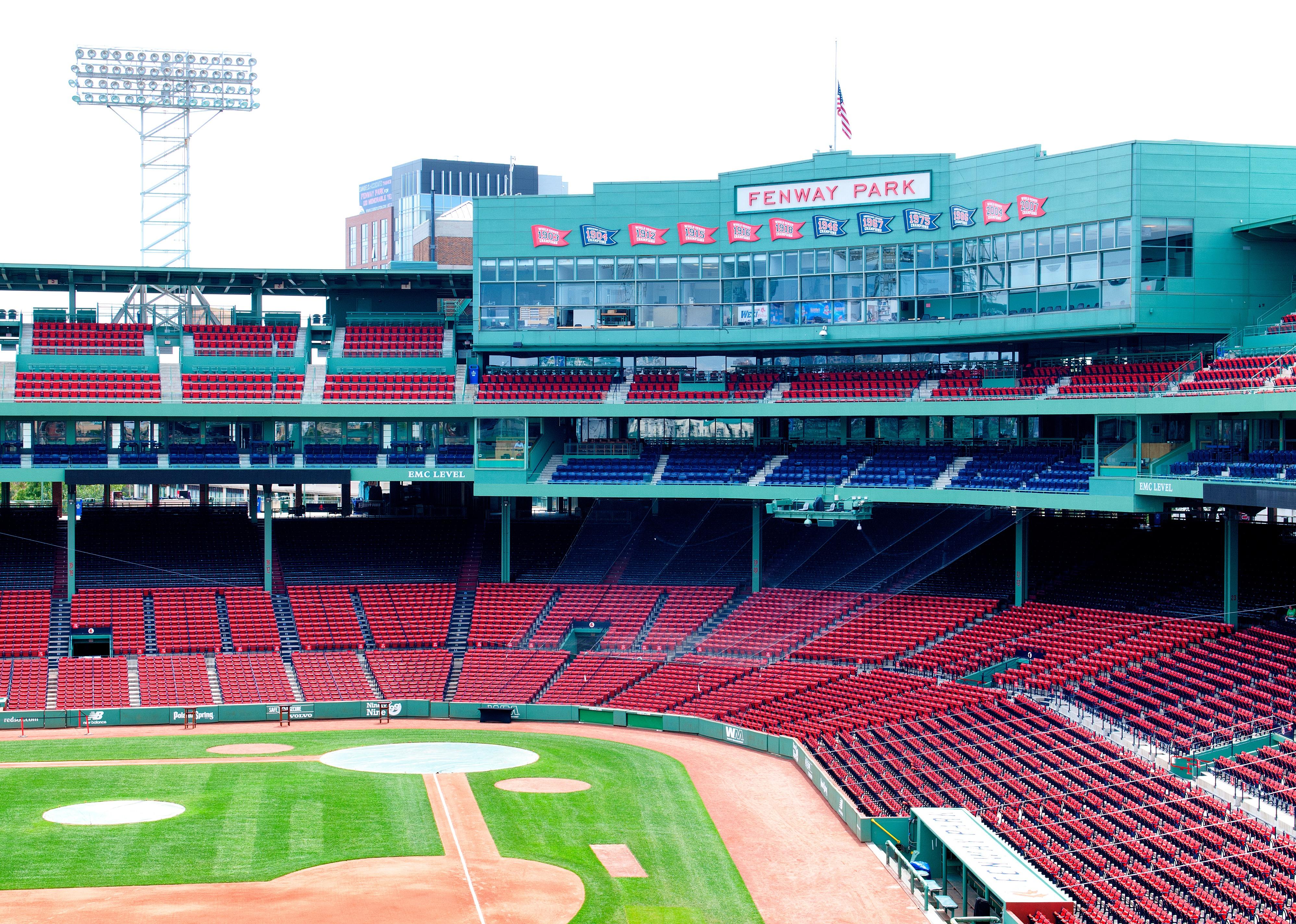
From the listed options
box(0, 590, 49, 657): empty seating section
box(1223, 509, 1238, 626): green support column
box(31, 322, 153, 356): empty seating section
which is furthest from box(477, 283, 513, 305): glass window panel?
Answer: box(1223, 509, 1238, 626): green support column

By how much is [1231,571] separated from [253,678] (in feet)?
112

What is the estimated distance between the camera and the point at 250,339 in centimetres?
6081

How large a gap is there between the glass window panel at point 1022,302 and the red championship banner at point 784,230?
30.1ft

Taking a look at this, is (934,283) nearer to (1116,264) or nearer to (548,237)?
(1116,264)

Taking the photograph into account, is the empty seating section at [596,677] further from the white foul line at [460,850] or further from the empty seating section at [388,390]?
the empty seating section at [388,390]

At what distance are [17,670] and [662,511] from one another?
2613cm

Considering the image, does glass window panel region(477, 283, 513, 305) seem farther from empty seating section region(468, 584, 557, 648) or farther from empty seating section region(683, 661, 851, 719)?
empty seating section region(683, 661, 851, 719)

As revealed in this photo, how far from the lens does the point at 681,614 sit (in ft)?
180

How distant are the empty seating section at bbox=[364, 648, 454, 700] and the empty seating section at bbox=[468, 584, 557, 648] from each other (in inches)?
66.5

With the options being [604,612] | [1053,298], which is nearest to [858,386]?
[1053,298]

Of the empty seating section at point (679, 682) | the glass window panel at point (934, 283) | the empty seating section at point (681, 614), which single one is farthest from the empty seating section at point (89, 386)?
the glass window panel at point (934, 283)

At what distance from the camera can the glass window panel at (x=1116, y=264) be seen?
47.7 meters

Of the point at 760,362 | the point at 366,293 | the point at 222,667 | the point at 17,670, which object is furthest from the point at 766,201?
the point at 17,670

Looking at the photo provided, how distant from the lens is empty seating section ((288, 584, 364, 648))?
54.4 meters
